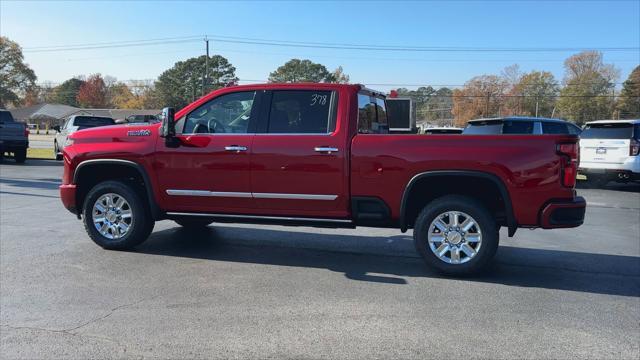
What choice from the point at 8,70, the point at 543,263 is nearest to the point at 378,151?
the point at 543,263

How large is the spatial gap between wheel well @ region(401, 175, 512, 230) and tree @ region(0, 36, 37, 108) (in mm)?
99015

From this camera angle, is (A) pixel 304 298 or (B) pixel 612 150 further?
(B) pixel 612 150

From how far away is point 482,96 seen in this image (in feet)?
279

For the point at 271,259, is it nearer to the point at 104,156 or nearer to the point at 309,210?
the point at 309,210

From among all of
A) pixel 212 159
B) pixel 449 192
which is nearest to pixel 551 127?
pixel 449 192

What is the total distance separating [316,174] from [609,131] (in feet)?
37.2

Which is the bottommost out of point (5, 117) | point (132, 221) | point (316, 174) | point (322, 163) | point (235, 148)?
point (132, 221)

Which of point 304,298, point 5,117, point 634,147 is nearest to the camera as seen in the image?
point 304,298

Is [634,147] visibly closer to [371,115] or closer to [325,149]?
[371,115]

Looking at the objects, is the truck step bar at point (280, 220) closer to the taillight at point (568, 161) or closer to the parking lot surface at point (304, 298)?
the parking lot surface at point (304, 298)

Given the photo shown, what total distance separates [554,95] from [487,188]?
287 ft

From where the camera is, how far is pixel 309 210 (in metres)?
5.87

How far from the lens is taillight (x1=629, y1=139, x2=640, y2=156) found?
13258 mm

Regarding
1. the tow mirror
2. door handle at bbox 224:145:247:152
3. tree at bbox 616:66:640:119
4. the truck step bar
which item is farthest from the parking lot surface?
tree at bbox 616:66:640:119
